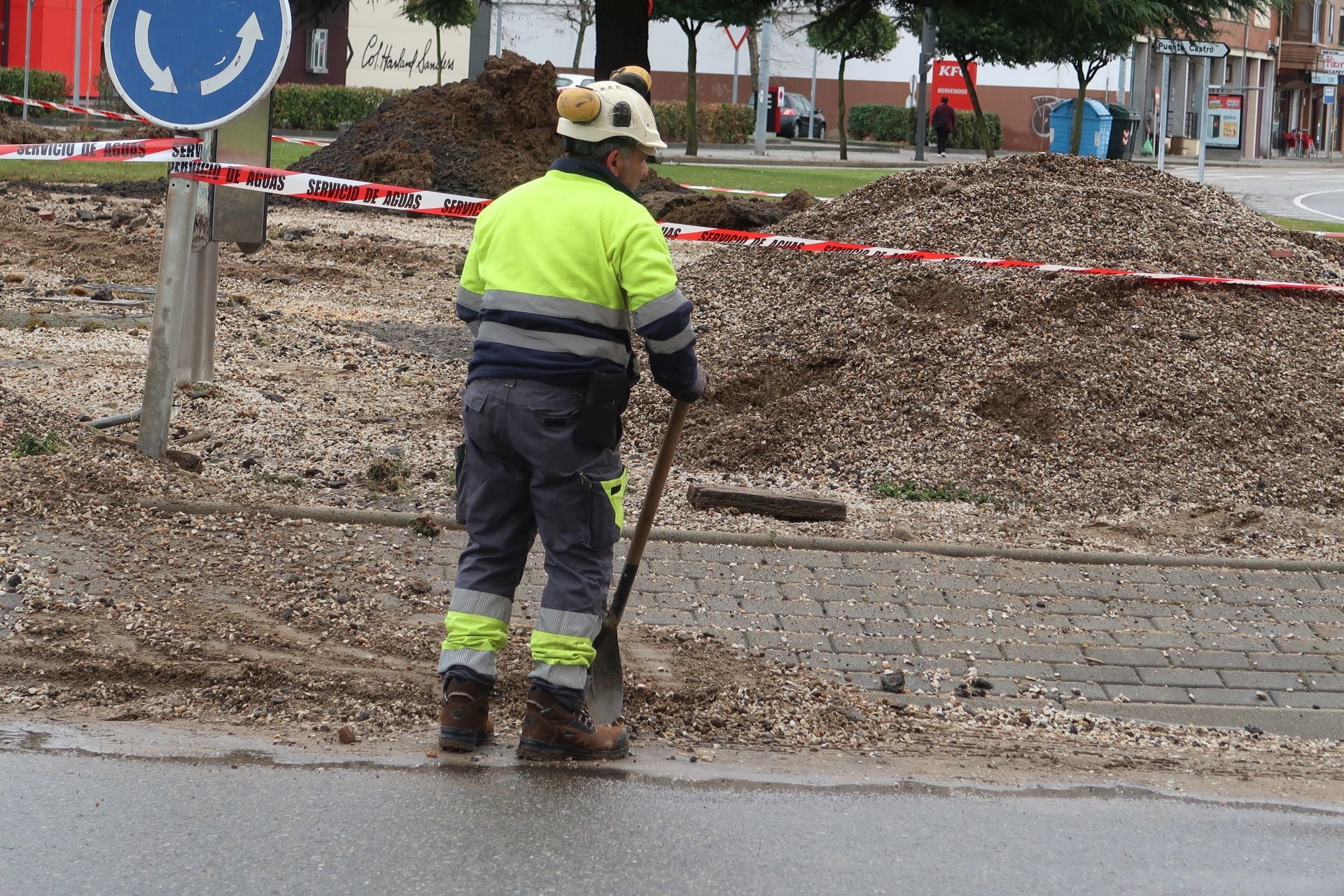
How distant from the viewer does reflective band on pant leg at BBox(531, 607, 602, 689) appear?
4.36 m

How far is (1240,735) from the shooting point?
4.87 metres

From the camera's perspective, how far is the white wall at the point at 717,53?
56281 mm

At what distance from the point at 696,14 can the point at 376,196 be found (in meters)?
26.2

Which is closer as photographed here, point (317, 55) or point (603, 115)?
point (603, 115)

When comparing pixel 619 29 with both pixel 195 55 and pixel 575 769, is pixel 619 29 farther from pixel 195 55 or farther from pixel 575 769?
pixel 575 769

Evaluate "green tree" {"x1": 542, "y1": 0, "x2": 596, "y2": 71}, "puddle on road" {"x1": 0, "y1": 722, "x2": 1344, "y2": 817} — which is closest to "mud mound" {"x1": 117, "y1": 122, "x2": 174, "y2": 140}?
"green tree" {"x1": 542, "y1": 0, "x2": 596, "y2": 71}

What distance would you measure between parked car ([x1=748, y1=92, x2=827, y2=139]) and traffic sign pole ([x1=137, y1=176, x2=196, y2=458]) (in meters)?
46.3

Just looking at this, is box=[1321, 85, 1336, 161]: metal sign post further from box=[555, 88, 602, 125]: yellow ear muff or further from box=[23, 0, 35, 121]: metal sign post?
box=[555, 88, 602, 125]: yellow ear muff

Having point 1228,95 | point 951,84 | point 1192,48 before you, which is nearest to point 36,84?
point 1192,48

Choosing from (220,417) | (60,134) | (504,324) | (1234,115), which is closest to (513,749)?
(504,324)

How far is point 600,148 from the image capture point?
14.7ft

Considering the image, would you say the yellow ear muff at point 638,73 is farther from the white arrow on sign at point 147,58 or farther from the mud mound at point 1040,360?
the mud mound at point 1040,360

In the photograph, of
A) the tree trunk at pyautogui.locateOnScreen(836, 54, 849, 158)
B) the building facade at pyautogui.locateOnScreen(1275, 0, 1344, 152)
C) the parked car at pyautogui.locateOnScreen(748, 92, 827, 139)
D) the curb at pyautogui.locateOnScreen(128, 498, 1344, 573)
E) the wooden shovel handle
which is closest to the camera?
the wooden shovel handle

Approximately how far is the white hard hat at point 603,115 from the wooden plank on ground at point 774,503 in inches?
106
